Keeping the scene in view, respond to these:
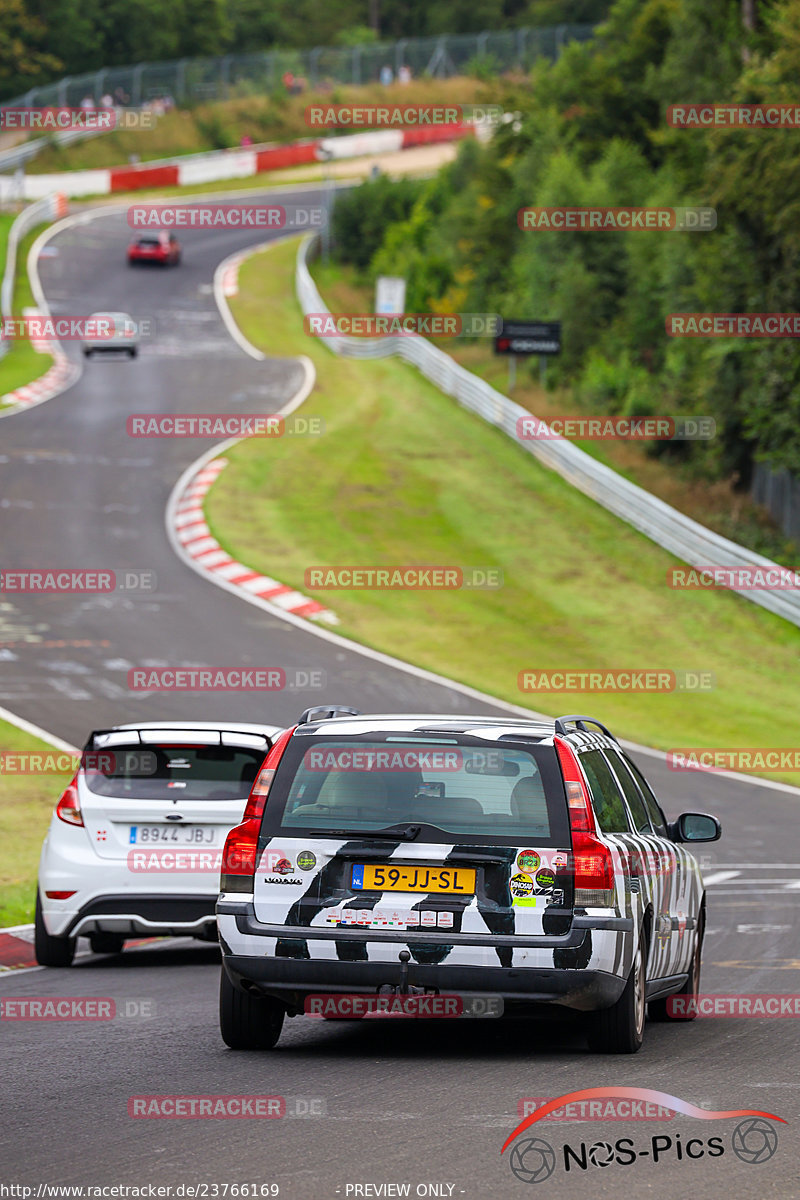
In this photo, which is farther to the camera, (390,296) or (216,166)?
(216,166)

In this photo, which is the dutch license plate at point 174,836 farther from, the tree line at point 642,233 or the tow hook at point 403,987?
the tree line at point 642,233

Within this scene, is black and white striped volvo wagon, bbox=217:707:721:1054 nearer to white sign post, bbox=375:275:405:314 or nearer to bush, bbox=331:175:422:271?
white sign post, bbox=375:275:405:314

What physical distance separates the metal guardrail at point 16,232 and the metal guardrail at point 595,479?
11109 mm

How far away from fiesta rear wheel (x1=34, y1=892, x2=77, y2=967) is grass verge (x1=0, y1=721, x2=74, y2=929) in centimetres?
145

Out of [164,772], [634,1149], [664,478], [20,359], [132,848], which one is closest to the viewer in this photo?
[634,1149]

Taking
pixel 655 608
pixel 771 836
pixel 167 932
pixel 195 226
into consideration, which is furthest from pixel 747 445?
pixel 195 226

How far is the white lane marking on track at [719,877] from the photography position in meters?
15.0

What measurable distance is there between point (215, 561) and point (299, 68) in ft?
257

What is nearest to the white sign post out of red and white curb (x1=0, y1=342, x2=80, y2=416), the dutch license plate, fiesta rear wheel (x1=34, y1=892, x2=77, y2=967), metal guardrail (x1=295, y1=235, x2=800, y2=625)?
metal guardrail (x1=295, y1=235, x2=800, y2=625)

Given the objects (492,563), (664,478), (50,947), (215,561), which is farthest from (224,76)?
(50,947)

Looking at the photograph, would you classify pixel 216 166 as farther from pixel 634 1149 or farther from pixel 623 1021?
pixel 634 1149

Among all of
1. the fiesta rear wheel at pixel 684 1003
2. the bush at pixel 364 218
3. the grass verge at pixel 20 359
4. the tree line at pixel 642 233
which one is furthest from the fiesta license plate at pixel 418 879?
the bush at pixel 364 218

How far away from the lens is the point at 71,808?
1130 centimetres

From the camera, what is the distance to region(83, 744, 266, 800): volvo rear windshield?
11.3m
